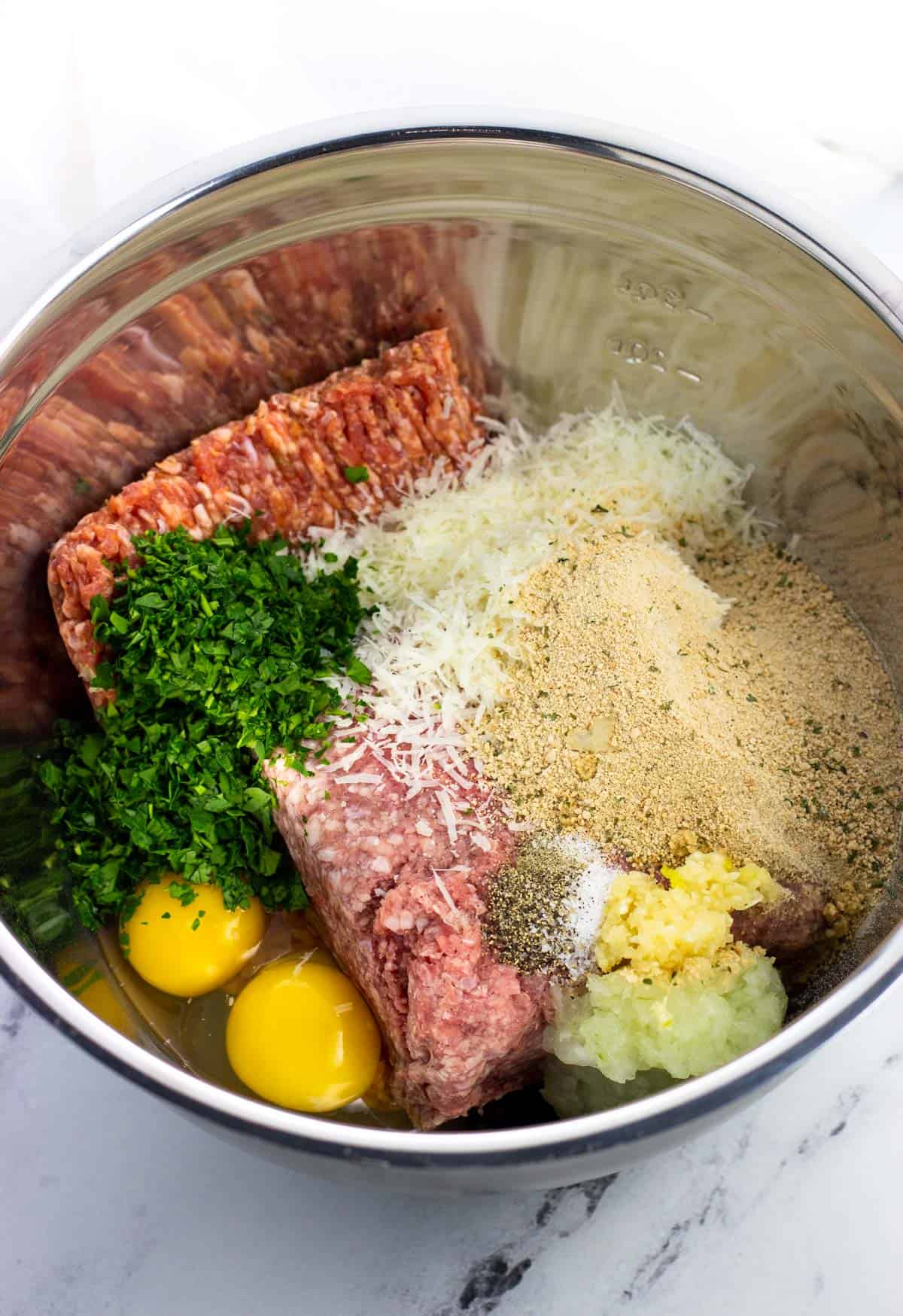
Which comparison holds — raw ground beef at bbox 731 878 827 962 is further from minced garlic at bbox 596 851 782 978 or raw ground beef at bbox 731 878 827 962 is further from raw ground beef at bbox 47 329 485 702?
raw ground beef at bbox 47 329 485 702

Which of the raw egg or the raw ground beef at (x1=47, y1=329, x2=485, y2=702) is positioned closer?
the raw egg

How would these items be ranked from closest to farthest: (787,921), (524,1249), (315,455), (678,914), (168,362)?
1. (678,914)
2. (787,921)
3. (524,1249)
4. (168,362)
5. (315,455)

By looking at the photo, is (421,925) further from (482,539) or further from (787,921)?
(482,539)

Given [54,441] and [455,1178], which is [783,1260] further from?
[54,441]

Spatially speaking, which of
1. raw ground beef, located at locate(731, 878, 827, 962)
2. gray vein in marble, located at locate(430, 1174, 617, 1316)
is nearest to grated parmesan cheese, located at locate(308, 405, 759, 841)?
raw ground beef, located at locate(731, 878, 827, 962)

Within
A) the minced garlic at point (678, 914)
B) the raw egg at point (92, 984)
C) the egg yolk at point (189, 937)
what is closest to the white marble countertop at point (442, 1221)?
the raw egg at point (92, 984)

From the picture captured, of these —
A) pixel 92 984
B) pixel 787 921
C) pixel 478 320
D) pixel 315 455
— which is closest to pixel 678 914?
pixel 787 921
